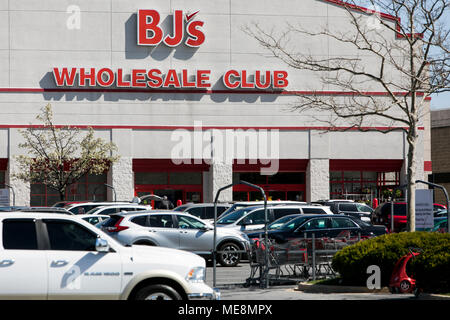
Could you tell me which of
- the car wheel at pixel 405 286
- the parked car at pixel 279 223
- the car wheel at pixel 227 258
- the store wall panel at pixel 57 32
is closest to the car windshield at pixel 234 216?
the parked car at pixel 279 223

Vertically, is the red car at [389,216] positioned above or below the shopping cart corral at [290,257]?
above

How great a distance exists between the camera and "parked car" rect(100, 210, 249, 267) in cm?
2186

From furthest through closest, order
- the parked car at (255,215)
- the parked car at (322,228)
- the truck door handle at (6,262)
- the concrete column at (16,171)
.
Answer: the concrete column at (16,171) < the parked car at (255,215) < the parked car at (322,228) < the truck door handle at (6,262)

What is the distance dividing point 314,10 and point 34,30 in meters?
17.5

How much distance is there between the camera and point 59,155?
4403 centimetres

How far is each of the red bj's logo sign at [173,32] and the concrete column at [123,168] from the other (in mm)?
5814

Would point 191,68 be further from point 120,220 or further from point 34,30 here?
point 120,220

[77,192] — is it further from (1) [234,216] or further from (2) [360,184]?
(1) [234,216]

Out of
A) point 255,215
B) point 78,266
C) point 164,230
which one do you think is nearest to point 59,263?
point 78,266

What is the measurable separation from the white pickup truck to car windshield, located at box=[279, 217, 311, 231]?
39.1 ft

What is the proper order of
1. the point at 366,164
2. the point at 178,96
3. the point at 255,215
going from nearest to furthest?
the point at 255,215, the point at 178,96, the point at 366,164

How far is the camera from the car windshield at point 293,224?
2270cm

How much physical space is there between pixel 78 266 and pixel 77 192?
38.7 metres

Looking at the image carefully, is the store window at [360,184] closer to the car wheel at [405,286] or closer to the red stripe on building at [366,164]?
the red stripe on building at [366,164]
